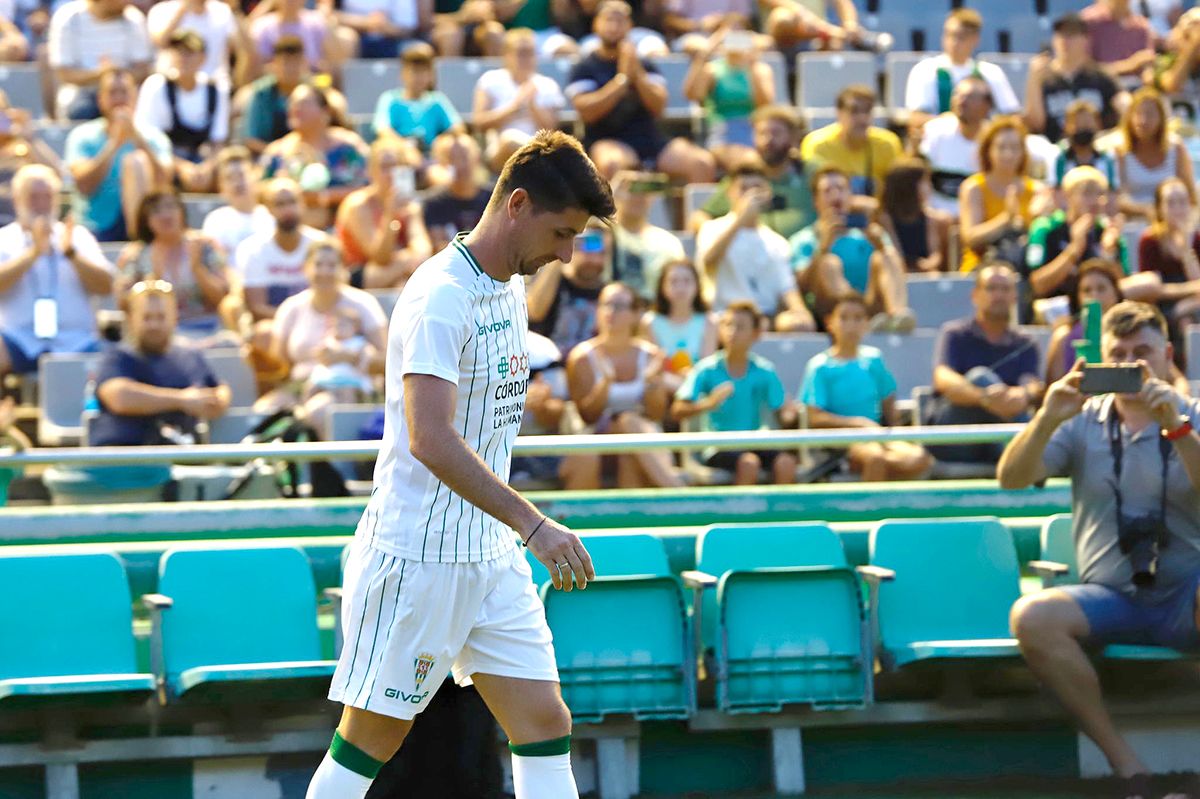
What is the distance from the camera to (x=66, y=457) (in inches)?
238

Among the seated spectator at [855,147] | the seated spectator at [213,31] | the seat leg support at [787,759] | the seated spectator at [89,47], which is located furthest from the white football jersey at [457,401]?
the seated spectator at [213,31]

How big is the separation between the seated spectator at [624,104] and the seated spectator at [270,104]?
1560 mm

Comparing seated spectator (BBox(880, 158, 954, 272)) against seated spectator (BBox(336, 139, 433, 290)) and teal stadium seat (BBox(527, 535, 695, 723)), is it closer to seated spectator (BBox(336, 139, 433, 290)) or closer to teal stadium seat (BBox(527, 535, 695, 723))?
seated spectator (BBox(336, 139, 433, 290))

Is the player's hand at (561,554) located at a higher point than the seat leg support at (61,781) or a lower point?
higher

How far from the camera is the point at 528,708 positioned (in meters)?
4.10

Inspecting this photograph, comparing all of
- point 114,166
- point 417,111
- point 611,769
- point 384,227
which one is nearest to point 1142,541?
point 611,769

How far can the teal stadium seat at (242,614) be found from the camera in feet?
19.5

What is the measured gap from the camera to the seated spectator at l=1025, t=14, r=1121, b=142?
36.9 feet

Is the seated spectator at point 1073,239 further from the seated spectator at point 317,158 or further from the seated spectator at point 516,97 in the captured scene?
the seated spectator at point 317,158

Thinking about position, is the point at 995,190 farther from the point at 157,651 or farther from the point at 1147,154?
the point at 157,651

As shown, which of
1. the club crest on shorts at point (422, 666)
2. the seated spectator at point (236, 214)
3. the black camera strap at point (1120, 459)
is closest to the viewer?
the club crest on shorts at point (422, 666)

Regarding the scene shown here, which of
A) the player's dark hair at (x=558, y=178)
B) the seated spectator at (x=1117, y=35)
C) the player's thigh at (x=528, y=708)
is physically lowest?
the player's thigh at (x=528, y=708)

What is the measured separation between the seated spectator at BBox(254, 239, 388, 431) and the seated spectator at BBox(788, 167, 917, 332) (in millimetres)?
2217

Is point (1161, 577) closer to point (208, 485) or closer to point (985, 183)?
point (208, 485)
